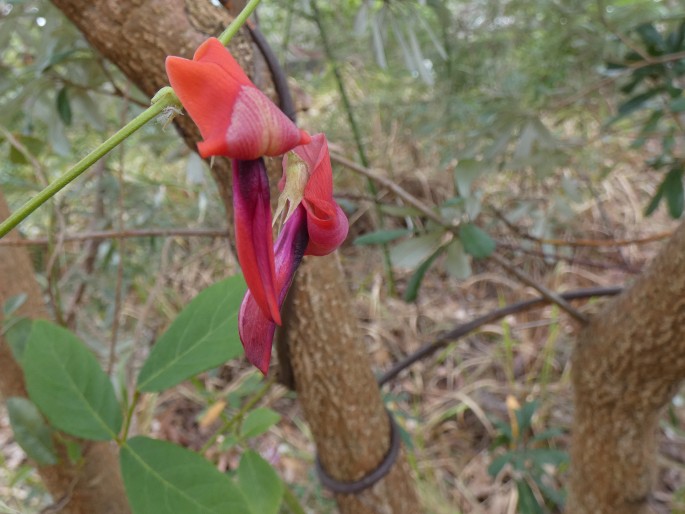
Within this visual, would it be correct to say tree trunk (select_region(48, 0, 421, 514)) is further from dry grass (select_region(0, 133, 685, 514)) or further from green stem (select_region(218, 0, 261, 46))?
dry grass (select_region(0, 133, 685, 514))

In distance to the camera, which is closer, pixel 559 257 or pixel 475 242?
pixel 475 242

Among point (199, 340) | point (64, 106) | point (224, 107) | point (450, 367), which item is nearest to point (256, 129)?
point (224, 107)

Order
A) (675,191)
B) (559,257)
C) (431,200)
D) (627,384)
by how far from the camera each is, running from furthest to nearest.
Answer: (431,200) → (559,257) → (675,191) → (627,384)

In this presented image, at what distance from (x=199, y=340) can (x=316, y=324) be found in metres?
0.14

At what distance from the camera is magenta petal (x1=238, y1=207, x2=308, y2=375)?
0.19 metres

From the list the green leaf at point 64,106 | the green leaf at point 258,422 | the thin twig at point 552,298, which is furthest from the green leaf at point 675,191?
the green leaf at point 64,106

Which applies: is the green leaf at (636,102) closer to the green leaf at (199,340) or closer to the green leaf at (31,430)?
the green leaf at (199,340)

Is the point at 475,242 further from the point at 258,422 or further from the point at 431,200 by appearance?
the point at 431,200

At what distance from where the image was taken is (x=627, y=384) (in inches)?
24.6

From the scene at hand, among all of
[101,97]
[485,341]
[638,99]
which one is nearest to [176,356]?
[101,97]

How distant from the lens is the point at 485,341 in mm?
1792

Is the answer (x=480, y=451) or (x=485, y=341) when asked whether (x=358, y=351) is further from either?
(x=485, y=341)

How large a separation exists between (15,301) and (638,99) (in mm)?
998

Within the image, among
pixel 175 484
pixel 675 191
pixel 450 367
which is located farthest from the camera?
pixel 450 367
